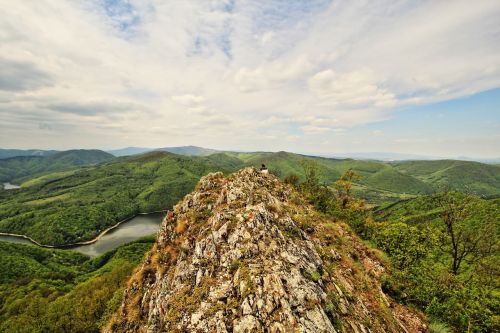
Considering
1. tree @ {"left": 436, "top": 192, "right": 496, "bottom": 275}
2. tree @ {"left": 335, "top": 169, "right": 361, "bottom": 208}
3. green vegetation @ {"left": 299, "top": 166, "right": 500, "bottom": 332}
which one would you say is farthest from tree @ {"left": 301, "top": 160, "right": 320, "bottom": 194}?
tree @ {"left": 436, "top": 192, "right": 496, "bottom": 275}

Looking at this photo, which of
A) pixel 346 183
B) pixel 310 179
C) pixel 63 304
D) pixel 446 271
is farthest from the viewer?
pixel 63 304

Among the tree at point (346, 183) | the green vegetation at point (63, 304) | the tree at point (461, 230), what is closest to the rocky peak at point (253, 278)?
the tree at point (461, 230)

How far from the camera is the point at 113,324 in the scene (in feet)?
125

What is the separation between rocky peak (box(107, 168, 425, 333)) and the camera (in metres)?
21.6

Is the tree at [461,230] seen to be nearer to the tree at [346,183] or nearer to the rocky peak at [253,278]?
the rocky peak at [253,278]

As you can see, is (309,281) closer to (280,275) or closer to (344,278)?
(280,275)

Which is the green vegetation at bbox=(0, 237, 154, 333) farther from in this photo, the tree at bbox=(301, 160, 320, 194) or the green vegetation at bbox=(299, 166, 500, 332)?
the green vegetation at bbox=(299, 166, 500, 332)

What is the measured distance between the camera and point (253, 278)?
78.2 feet

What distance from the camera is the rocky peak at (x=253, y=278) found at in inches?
852

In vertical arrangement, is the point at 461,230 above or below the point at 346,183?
below

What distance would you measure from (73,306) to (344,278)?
99103mm

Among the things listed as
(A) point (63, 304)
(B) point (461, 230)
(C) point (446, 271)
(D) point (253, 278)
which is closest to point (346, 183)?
A: (B) point (461, 230)

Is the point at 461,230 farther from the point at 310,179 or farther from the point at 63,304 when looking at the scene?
the point at 63,304

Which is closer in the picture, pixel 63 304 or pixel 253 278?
pixel 253 278
